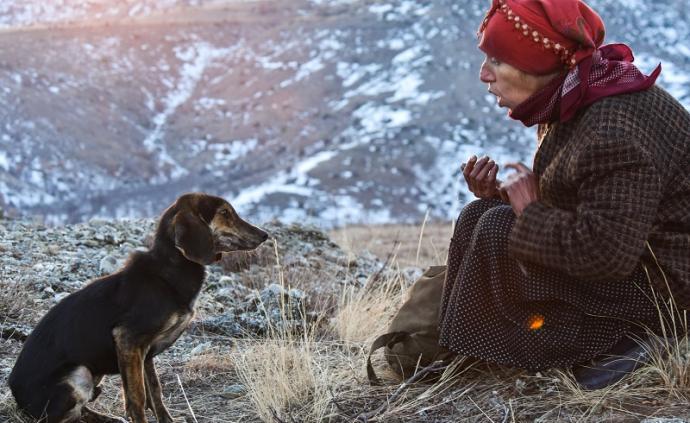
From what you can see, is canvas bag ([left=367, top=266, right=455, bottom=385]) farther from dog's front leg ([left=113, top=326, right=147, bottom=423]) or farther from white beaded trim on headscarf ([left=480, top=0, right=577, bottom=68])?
white beaded trim on headscarf ([left=480, top=0, right=577, bottom=68])

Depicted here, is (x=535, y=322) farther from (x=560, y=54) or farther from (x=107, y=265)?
(x=107, y=265)

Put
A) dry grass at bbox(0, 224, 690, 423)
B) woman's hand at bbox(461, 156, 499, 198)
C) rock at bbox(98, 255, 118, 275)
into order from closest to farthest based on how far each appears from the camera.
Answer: dry grass at bbox(0, 224, 690, 423) → woman's hand at bbox(461, 156, 499, 198) → rock at bbox(98, 255, 118, 275)

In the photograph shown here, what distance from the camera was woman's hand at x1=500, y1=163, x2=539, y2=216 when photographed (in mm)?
3293

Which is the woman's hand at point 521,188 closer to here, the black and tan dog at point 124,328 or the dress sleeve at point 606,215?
the dress sleeve at point 606,215

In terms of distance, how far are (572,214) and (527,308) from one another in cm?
54

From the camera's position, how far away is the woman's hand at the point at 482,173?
367 cm

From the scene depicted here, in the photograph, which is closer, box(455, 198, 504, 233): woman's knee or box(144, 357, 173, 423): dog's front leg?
box(455, 198, 504, 233): woman's knee

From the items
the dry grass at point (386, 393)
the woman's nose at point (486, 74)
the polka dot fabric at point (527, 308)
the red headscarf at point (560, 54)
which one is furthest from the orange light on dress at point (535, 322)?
the woman's nose at point (486, 74)

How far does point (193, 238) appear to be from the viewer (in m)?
3.73

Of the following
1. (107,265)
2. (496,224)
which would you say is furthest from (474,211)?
(107,265)

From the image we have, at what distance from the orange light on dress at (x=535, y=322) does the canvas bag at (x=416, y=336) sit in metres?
0.49

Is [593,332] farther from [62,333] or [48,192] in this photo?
[48,192]

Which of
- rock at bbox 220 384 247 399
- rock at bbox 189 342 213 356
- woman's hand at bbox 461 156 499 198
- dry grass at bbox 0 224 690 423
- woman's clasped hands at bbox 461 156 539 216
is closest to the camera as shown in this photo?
woman's clasped hands at bbox 461 156 539 216

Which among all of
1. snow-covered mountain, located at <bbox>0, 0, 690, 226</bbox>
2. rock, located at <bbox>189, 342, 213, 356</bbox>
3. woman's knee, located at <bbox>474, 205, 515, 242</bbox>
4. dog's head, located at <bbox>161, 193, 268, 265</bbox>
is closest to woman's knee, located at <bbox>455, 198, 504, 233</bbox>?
woman's knee, located at <bbox>474, 205, 515, 242</bbox>
